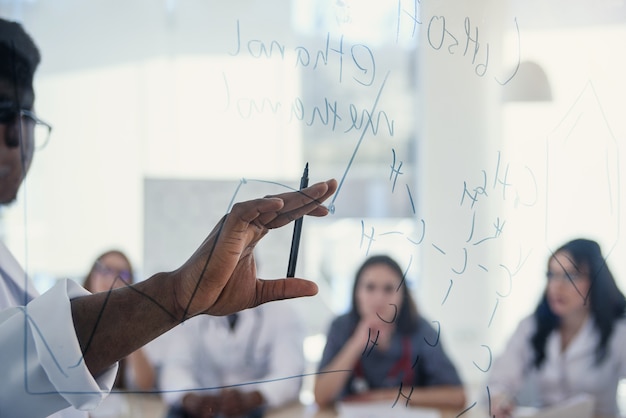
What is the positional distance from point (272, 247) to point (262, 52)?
0.96 feet

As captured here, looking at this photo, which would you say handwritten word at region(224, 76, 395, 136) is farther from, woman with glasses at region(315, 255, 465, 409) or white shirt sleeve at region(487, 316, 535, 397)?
white shirt sleeve at region(487, 316, 535, 397)

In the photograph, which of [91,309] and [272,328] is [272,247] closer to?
[91,309]

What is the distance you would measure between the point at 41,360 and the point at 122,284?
180 mm

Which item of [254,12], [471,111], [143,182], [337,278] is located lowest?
[337,278]

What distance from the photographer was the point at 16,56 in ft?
2.78

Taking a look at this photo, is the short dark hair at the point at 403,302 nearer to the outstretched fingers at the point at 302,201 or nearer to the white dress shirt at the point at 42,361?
the outstretched fingers at the point at 302,201

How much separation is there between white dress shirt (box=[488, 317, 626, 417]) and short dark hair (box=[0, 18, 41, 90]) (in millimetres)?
945

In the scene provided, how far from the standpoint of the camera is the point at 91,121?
4.95 ft

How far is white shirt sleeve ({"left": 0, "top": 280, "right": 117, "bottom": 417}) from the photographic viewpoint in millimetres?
680

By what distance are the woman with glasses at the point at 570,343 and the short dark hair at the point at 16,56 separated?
32.5 inches

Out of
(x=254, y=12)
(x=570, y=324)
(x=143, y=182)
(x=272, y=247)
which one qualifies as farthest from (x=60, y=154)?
(x=570, y=324)

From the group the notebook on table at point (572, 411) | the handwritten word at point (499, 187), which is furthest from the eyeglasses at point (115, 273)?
the notebook on table at point (572, 411)

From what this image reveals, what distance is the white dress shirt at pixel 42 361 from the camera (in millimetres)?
679

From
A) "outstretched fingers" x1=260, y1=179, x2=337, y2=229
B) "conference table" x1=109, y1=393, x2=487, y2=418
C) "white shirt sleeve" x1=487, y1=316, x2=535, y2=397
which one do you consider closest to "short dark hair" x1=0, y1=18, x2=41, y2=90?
"outstretched fingers" x1=260, y1=179, x2=337, y2=229
